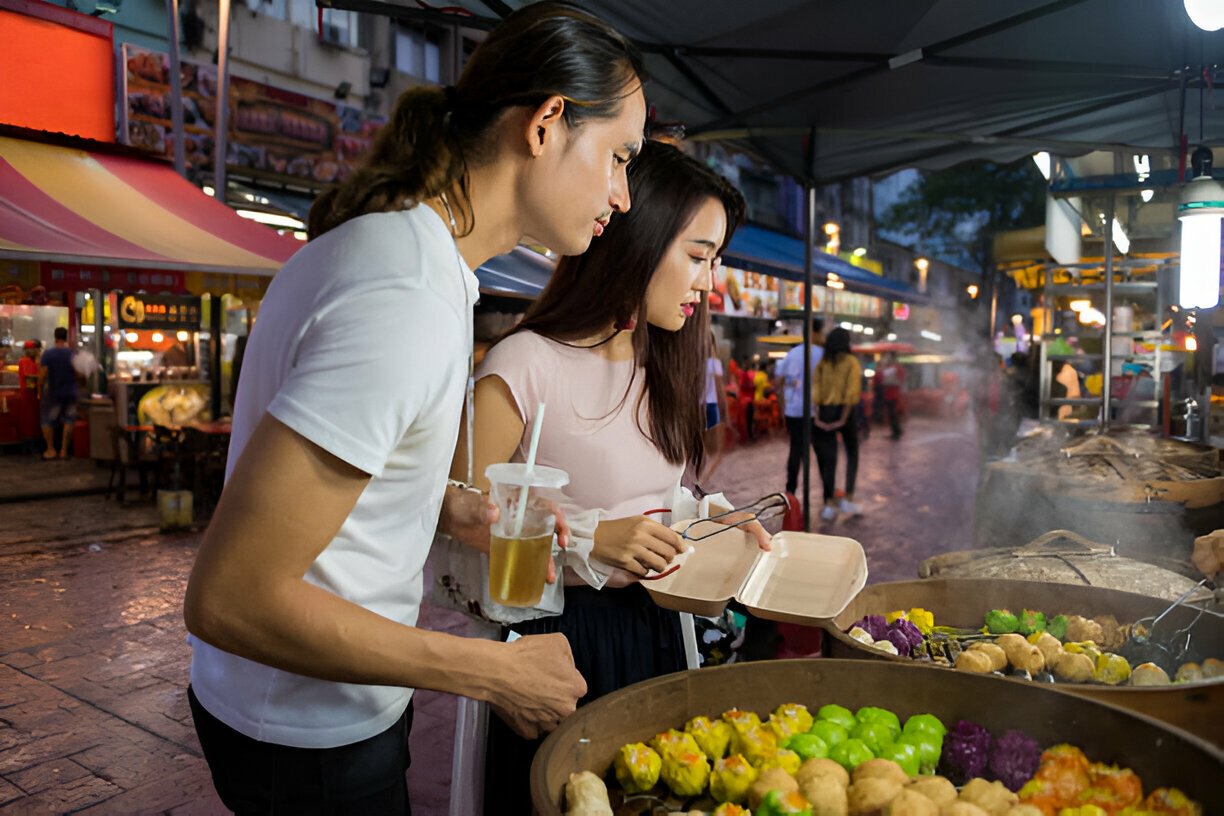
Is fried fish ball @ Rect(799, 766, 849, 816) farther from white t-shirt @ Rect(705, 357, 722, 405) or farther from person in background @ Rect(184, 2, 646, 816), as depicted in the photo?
white t-shirt @ Rect(705, 357, 722, 405)

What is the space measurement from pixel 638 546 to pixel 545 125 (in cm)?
99

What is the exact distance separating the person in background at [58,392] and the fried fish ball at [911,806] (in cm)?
1408

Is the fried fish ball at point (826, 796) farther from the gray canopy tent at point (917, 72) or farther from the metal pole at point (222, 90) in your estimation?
the metal pole at point (222, 90)

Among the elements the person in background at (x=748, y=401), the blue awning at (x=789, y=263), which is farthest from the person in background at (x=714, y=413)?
the person in background at (x=748, y=401)

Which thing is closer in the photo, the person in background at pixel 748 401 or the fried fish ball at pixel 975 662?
the fried fish ball at pixel 975 662

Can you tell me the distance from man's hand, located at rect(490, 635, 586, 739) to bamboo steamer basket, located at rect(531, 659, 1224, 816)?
0.14 meters

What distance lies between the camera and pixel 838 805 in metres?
1.41

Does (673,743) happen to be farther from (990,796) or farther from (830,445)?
(830,445)

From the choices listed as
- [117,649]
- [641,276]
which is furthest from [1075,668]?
[117,649]

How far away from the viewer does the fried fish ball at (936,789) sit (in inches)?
55.9

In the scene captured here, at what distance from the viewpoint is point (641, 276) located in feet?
7.77

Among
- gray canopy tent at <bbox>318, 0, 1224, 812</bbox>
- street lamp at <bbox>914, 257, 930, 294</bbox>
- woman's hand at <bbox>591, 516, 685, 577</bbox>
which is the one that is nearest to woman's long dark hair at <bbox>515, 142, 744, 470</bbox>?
woman's hand at <bbox>591, 516, 685, 577</bbox>

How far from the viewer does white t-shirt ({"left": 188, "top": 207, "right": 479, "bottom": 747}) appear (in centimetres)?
103

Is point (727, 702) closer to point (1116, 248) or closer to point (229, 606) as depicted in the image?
point (229, 606)
